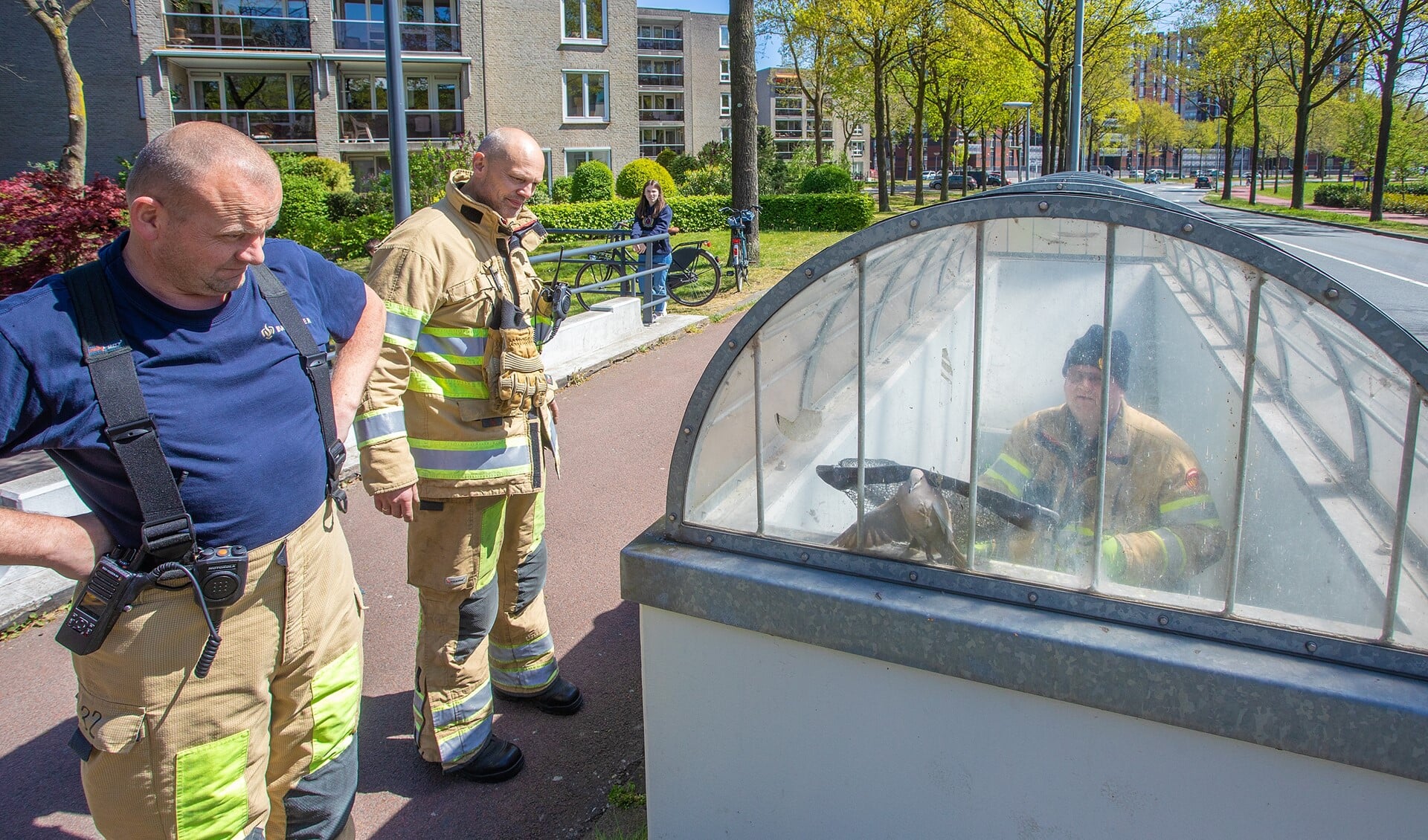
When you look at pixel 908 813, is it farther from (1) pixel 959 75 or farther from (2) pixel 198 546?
(1) pixel 959 75

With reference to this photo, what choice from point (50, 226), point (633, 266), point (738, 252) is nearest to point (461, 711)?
point (50, 226)

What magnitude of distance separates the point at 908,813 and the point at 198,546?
5.44 ft

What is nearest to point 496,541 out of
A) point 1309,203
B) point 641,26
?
point 1309,203

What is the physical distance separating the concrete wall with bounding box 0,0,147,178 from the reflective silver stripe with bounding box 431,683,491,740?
1346 inches

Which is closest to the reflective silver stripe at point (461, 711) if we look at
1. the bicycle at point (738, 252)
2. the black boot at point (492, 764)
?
the black boot at point (492, 764)

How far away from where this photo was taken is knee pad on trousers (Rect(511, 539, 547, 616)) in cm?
346

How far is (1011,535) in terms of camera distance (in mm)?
2201

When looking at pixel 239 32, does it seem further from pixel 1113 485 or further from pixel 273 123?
pixel 1113 485

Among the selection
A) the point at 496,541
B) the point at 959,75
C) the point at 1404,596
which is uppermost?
the point at 959,75

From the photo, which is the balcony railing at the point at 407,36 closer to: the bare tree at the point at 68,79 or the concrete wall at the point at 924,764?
the bare tree at the point at 68,79

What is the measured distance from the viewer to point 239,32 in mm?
32375

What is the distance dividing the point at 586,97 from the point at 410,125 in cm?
813

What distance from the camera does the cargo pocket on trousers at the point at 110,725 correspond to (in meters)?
1.93

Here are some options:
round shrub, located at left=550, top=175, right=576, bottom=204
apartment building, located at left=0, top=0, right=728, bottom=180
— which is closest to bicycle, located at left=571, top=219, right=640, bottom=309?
apartment building, located at left=0, top=0, right=728, bottom=180
